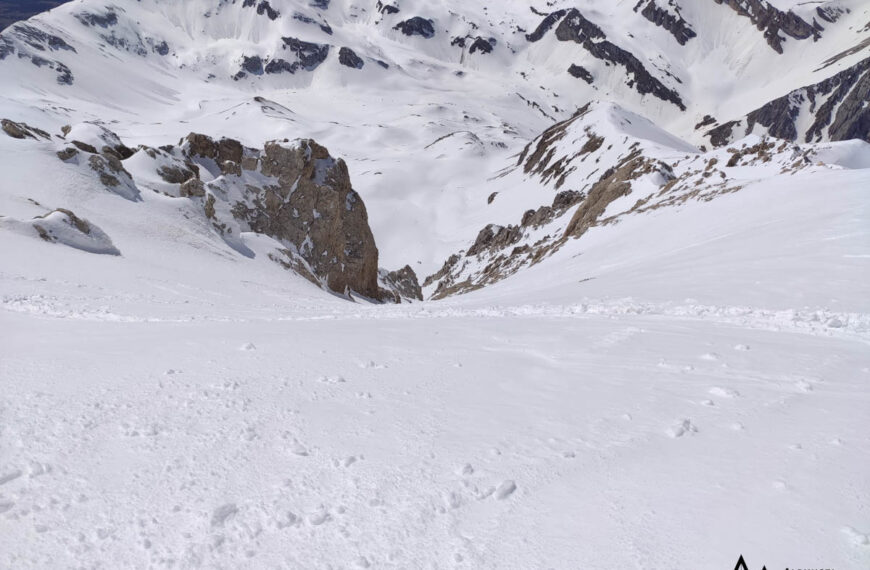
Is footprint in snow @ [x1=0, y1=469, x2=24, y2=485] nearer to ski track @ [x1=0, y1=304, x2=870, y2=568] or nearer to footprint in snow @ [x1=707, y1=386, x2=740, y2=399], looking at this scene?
ski track @ [x1=0, y1=304, x2=870, y2=568]

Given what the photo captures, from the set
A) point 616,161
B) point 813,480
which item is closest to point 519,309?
point 813,480

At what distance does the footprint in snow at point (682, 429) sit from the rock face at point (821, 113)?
165493mm

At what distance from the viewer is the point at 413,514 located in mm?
4059

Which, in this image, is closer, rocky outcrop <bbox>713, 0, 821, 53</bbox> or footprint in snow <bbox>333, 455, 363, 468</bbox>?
footprint in snow <bbox>333, 455, 363, 468</bbox>

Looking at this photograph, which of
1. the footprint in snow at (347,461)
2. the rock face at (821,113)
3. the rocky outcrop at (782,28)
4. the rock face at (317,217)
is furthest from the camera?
the rocky outcrop at (782,28)

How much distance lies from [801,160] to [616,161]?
36.3m

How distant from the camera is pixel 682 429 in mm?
5453

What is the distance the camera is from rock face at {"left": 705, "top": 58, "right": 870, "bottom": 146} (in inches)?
5251

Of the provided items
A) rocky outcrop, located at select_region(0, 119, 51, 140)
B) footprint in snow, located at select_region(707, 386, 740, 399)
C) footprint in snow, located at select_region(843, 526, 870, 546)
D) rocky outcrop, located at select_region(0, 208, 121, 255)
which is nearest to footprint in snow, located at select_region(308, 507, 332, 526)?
footprint in snow, located at select_region(843, 526, 870, 546)

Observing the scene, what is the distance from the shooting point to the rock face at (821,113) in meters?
133

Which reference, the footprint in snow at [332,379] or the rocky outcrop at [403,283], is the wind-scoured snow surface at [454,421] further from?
the rocky outcrop at [403,283]

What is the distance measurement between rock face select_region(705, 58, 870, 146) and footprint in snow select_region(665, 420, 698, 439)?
543 ft

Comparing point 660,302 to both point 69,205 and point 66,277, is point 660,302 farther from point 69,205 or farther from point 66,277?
point 69,205

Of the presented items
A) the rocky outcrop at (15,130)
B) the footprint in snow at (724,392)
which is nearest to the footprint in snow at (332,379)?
the footprint in snow at (724,392)
